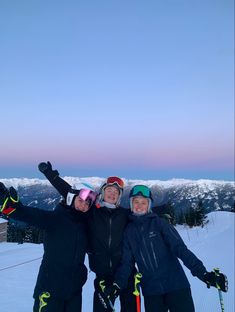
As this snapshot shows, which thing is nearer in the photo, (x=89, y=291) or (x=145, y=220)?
(x=145, y=220)

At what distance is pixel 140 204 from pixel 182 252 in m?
0.75

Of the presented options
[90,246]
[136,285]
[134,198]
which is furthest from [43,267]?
[134,198]

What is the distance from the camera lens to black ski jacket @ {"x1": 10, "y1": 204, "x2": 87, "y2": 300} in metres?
3.48

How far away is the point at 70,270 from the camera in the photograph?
3.57m

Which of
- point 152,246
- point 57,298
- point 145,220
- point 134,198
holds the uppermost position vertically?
point 134,198

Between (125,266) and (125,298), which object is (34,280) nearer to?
(125,298)

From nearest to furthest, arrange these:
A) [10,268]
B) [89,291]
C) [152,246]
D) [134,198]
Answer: [152,246] < [134,198] < [89,291] < [10,268]

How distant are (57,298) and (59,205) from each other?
1.03m

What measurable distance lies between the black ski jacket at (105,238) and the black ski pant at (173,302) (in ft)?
1.77

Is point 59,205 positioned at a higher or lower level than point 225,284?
higher

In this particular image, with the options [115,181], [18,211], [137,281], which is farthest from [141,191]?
[18,211]

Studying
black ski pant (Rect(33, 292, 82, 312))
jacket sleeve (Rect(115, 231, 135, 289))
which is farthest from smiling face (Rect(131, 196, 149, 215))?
black ski pant (Rect(33, 292, 82, 312))

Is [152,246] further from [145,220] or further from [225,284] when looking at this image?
[225,284]

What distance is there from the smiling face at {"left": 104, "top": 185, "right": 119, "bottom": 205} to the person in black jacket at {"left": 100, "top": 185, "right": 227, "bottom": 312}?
1.07ft
